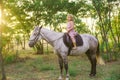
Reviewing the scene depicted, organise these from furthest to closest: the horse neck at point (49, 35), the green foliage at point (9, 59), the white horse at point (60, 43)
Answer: the green foliage at point (9, 59) → the horse neck at point (49, 35) → the white horse at point (60, 43)

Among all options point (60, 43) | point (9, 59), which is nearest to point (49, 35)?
point (60, 43)

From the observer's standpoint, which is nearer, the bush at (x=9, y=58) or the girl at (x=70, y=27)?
the girl at (x=70, y=27)

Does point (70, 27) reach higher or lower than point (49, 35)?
higher

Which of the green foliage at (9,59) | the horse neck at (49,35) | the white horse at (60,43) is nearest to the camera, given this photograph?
the white horse at (60,43)

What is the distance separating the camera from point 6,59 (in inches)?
591

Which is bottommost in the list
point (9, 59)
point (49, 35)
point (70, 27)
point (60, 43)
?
point (9, 59)

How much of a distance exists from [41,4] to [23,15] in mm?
1374

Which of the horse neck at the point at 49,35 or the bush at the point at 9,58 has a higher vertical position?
the horse neck at the point at 49,35

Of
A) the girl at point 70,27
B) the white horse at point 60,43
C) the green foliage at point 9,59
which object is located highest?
the girl at point 70,27

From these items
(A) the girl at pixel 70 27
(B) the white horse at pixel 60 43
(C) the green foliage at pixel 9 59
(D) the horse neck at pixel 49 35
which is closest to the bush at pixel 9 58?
(C) the green foliage at pixel 9 59

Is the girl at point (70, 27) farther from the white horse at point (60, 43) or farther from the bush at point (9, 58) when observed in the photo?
the bush at point (9, 58)

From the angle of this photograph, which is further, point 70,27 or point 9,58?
point 9,58

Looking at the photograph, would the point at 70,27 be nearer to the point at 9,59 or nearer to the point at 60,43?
the point at 60,43

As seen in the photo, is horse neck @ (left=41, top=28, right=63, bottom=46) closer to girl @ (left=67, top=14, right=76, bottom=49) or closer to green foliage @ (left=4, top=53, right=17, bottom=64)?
girl @ (left=67, top=14, right=76, bottom=49)
